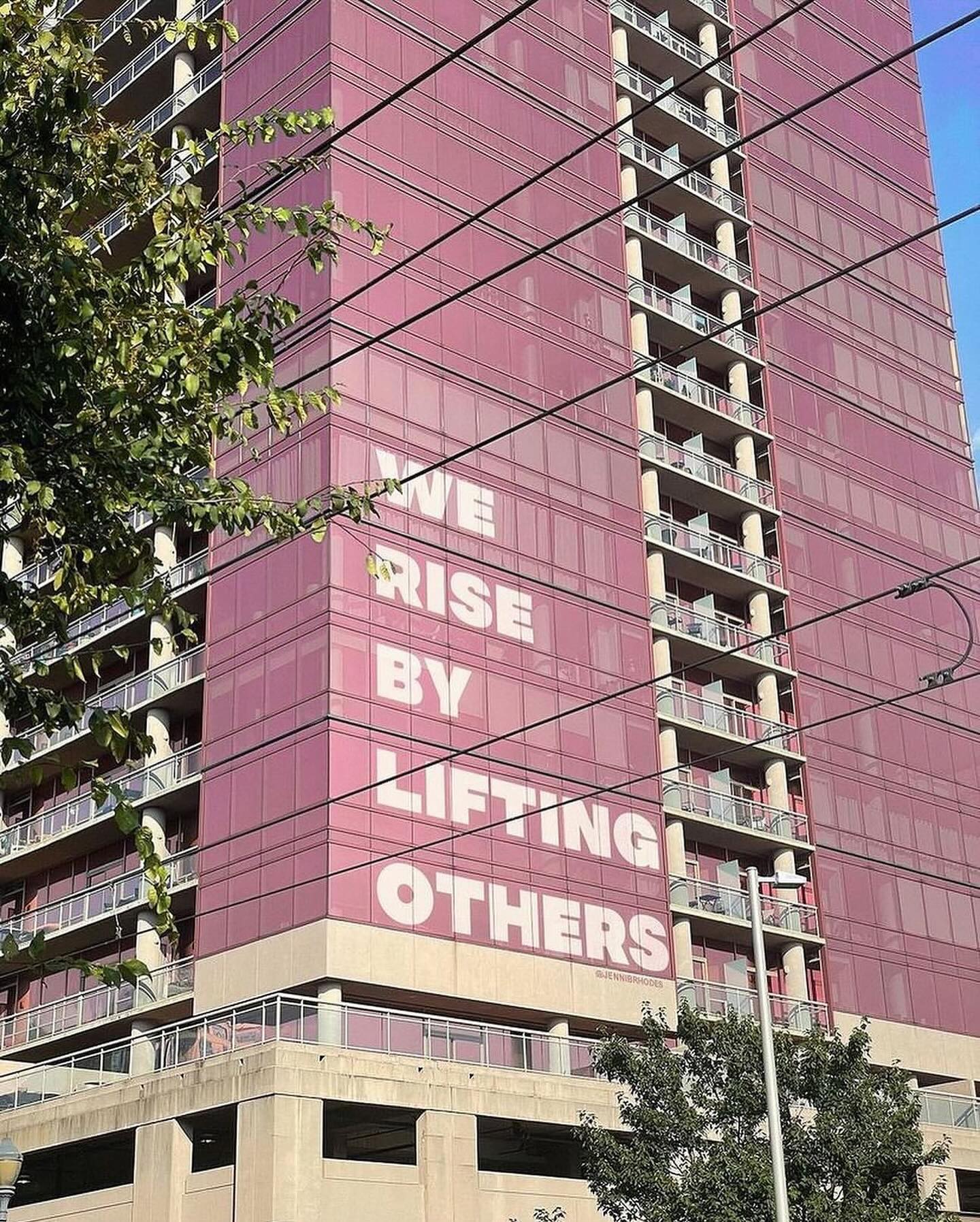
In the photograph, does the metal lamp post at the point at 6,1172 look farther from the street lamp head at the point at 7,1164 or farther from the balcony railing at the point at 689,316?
the balcony railing at the point at 689,316

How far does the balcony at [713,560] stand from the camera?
190 feet

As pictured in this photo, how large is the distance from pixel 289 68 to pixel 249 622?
709 inches

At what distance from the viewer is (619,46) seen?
2518 inches

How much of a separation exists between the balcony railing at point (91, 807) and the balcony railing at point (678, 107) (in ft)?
98.3

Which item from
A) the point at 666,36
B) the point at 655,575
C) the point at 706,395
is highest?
the point at 666,36

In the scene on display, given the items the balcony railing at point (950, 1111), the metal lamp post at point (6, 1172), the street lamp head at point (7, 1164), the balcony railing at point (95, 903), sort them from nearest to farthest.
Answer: the metal lamp post at point (6, 1172)
the street lamp head at point (7, 1164)
the balcony railing at point (95, 903)
the balcony railing at point (950, 1111)

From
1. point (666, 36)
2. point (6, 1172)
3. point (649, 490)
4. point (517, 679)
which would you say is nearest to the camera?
point (6, 1172)

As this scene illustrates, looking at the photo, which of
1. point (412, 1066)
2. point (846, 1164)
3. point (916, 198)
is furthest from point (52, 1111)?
point (916, 198)

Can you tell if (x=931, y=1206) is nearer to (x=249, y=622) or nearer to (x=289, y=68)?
(x=249, y=622)

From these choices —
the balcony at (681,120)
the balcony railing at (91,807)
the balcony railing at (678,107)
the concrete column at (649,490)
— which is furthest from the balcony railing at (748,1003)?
the balcony railing at (678,107)

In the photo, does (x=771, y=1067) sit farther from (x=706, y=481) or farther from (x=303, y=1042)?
(x=706, y=481)

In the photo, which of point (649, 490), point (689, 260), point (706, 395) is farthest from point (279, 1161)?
point (689, 260)

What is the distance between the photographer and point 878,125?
245 feet

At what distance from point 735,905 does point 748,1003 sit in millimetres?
3342
